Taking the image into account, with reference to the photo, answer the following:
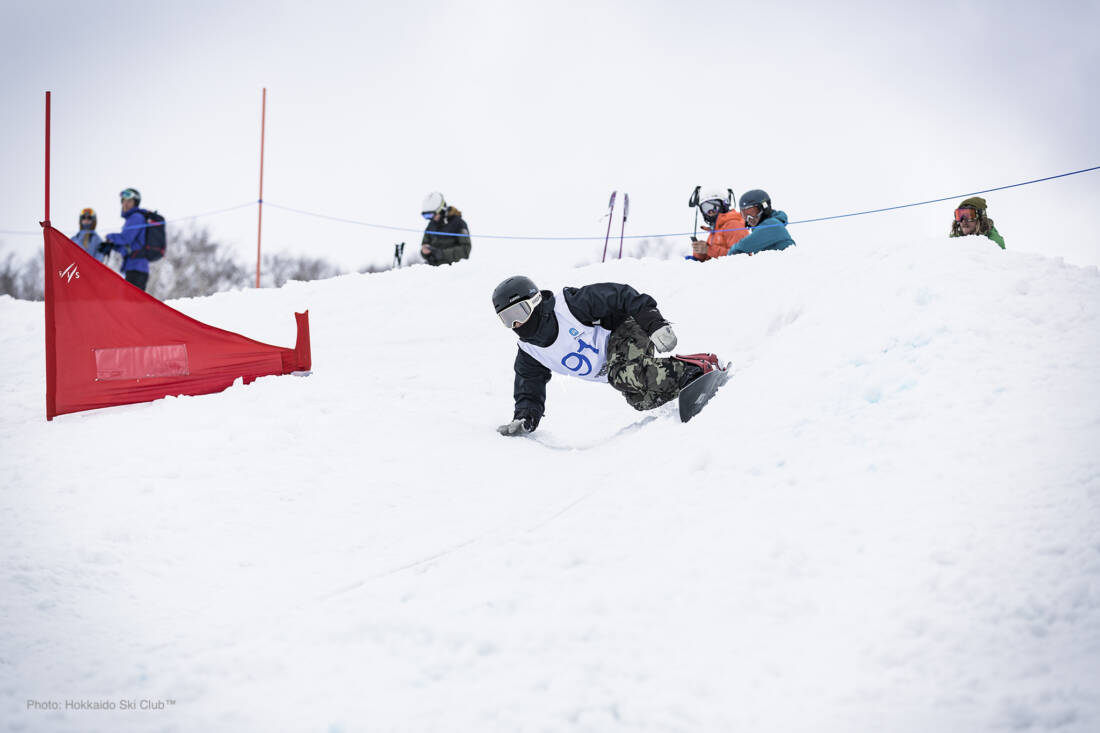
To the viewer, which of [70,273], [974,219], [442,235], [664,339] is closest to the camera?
[664,339]

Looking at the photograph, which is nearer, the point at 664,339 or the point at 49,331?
the point at 664,339

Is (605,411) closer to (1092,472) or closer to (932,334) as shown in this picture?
(932,334)

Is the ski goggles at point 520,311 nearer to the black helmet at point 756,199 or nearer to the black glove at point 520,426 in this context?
the black glove at point 520,426

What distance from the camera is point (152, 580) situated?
2.49m

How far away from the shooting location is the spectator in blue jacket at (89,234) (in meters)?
9.26

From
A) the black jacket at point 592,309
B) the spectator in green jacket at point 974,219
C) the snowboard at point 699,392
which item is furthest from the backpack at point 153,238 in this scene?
the spectator in green jacket at point 974,219

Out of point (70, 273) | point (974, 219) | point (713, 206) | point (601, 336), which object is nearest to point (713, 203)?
point (713, 206)

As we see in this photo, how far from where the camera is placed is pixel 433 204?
9844 millimetres

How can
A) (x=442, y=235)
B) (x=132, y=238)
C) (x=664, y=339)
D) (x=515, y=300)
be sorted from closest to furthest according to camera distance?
(x=664, y=339) < (x=515, y=300) < (x=132, y=238) < (x=442, y=235)

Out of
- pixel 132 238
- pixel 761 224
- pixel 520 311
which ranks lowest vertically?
pixel 520 311

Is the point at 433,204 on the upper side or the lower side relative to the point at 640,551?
upper

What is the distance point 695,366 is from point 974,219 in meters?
4.29

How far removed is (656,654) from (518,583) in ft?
1.87

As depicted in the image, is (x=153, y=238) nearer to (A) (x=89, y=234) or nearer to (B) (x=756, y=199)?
(A) (x=89, y=234)
